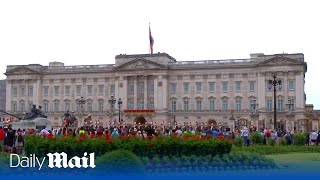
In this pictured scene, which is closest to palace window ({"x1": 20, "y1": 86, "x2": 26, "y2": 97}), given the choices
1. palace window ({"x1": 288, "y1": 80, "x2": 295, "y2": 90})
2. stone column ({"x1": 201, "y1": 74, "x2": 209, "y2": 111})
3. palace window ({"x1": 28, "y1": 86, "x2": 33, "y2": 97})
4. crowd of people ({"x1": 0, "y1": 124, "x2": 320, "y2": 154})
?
palace window ({"x1": 28, "y1": 86, "x2": 33, "y2": 97})

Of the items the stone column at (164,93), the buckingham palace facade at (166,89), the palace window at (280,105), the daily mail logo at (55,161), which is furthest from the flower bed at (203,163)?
the stone column at (164,93)

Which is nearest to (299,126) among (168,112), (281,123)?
(281,123)

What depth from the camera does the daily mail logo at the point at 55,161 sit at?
18.4m

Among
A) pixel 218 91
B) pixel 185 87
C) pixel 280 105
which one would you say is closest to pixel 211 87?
pixel 218 91

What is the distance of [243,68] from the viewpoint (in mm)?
87625

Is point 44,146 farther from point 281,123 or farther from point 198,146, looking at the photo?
point 281,123

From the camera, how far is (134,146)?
66.3 ft

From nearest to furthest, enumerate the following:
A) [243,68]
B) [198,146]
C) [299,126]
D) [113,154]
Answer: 1. [113,154]
2. [198,146]
3. [299,126]
4. [243,68]

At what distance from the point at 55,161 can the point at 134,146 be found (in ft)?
9.69

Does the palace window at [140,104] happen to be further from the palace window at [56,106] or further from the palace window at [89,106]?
the palace window at [56,106]

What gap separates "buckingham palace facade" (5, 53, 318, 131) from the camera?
277 ft

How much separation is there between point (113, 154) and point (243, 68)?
7274cm

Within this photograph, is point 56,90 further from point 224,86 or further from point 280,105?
point 280,105

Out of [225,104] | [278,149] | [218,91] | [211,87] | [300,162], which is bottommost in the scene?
[300,162]
